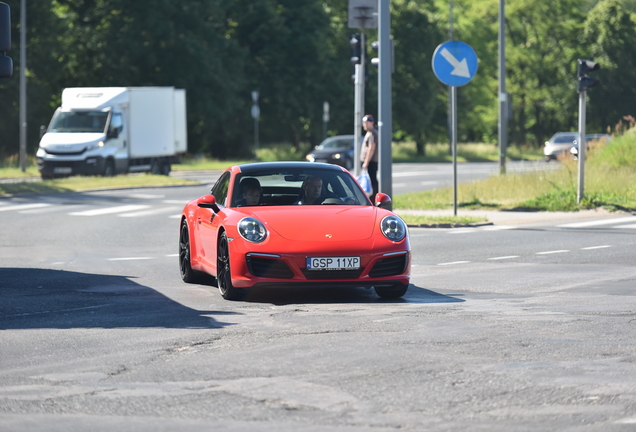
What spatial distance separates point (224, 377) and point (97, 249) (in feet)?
33.3

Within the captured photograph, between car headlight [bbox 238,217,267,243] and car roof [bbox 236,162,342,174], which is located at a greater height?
car roof [bbox 236,162,342,174]

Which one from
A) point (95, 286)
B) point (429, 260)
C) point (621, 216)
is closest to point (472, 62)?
point (621, 216)

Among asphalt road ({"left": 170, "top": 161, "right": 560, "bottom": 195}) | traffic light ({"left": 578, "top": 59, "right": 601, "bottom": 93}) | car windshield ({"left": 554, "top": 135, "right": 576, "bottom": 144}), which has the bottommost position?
asphalt road ({"left": 170, "top": 161, "right": 560, "bottom": 195})

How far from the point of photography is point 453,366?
7113mm

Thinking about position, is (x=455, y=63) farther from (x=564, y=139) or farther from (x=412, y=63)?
(x=412, y=63)

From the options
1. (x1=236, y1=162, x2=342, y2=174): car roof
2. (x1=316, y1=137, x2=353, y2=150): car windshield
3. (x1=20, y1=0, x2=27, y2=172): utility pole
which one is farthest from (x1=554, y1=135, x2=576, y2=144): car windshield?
(x1=236, y1=162, x2=342, y2=174): car roof

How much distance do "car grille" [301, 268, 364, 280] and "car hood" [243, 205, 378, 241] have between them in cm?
29

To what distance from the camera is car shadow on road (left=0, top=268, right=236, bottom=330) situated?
920 cm

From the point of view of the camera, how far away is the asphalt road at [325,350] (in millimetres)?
5875

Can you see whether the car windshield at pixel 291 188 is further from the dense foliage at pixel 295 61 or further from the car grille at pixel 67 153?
the dense foliage at pixel 295 61

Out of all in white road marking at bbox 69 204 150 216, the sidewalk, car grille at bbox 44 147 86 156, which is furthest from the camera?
car grille at bbox 44 147 86 156

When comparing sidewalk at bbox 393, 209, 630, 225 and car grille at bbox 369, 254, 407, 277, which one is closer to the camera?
car grille at bbox 369, 254, 407, 277

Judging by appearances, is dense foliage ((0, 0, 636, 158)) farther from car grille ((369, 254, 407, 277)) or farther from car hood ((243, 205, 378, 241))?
car grille ((369, 254, 407, 277))

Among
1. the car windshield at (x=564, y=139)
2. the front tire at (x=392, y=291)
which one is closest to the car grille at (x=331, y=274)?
the front tire at (x=392, y=291)
